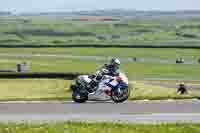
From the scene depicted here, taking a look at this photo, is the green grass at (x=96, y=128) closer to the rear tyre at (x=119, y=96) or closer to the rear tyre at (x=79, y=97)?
the rear tyre at (x=119, y=96)

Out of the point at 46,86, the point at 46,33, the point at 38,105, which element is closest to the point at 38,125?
the point at 38,105

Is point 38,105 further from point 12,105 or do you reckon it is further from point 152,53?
point 152,53

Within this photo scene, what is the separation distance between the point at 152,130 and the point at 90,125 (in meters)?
1.54

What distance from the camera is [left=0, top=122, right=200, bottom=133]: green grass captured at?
46.0ft

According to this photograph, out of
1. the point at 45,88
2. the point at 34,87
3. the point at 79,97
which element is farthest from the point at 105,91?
the point at 34,87

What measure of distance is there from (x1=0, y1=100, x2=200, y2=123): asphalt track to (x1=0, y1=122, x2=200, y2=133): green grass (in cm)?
164

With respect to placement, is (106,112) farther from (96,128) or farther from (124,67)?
(124,67)

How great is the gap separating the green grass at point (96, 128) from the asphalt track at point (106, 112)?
5.39 ft

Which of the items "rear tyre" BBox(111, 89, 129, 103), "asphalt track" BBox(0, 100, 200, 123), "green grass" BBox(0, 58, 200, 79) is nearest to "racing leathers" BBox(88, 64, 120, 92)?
"rear tyre" BBox(111, 89, 129, 103)

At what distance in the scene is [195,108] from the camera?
19.1m

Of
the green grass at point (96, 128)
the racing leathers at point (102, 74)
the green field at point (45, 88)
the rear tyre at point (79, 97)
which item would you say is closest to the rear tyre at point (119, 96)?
the racing leathers at point (102, 74)

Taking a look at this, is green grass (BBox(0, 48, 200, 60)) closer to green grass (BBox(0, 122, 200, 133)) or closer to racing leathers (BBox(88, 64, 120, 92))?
racing leathers (BBox(88, 64, 120, 92))

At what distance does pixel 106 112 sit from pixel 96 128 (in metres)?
4.19

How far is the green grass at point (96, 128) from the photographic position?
14008mm
